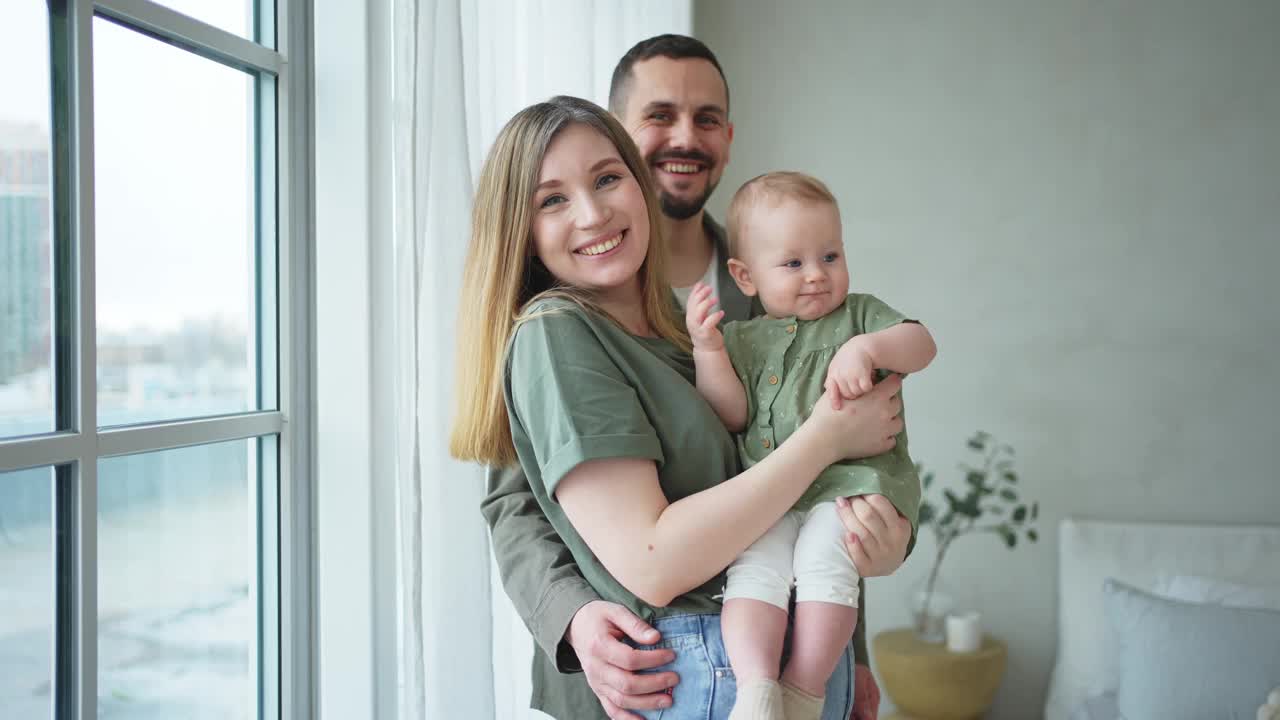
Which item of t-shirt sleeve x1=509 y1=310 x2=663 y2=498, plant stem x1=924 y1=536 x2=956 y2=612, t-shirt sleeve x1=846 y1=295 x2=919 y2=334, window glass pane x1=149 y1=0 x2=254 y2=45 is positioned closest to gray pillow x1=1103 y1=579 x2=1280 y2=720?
plant stem x1=924 y1=536 x2=956 y2=612

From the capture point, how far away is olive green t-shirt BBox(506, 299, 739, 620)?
984 millimetres

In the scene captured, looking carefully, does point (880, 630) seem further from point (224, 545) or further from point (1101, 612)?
point (224, 545)

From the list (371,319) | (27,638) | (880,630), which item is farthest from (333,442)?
(880,630)

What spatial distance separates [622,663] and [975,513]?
2171 mm

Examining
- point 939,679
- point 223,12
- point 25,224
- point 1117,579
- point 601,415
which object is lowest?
point 939,679

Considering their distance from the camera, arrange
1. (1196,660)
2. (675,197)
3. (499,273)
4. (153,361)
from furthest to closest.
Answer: (1196,660) < (675,197) < (153,361) < (499,273)

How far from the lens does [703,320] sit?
1179 millimetres

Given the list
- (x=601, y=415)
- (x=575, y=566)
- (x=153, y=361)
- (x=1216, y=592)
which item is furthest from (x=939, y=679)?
(x=153, y=361)

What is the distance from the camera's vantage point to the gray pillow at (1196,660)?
2.36 m

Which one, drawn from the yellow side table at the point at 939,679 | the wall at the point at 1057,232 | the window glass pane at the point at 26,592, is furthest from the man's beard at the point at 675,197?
the yellow side table at the point at 939,679

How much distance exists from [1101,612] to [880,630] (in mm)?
720

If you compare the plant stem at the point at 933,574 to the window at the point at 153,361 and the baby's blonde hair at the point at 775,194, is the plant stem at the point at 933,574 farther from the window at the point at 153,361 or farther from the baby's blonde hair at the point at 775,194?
the window at the point at 153,361

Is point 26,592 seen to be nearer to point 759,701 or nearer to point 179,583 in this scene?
point 179,583

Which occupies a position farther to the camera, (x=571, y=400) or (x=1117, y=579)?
(x=1117, y=579)
